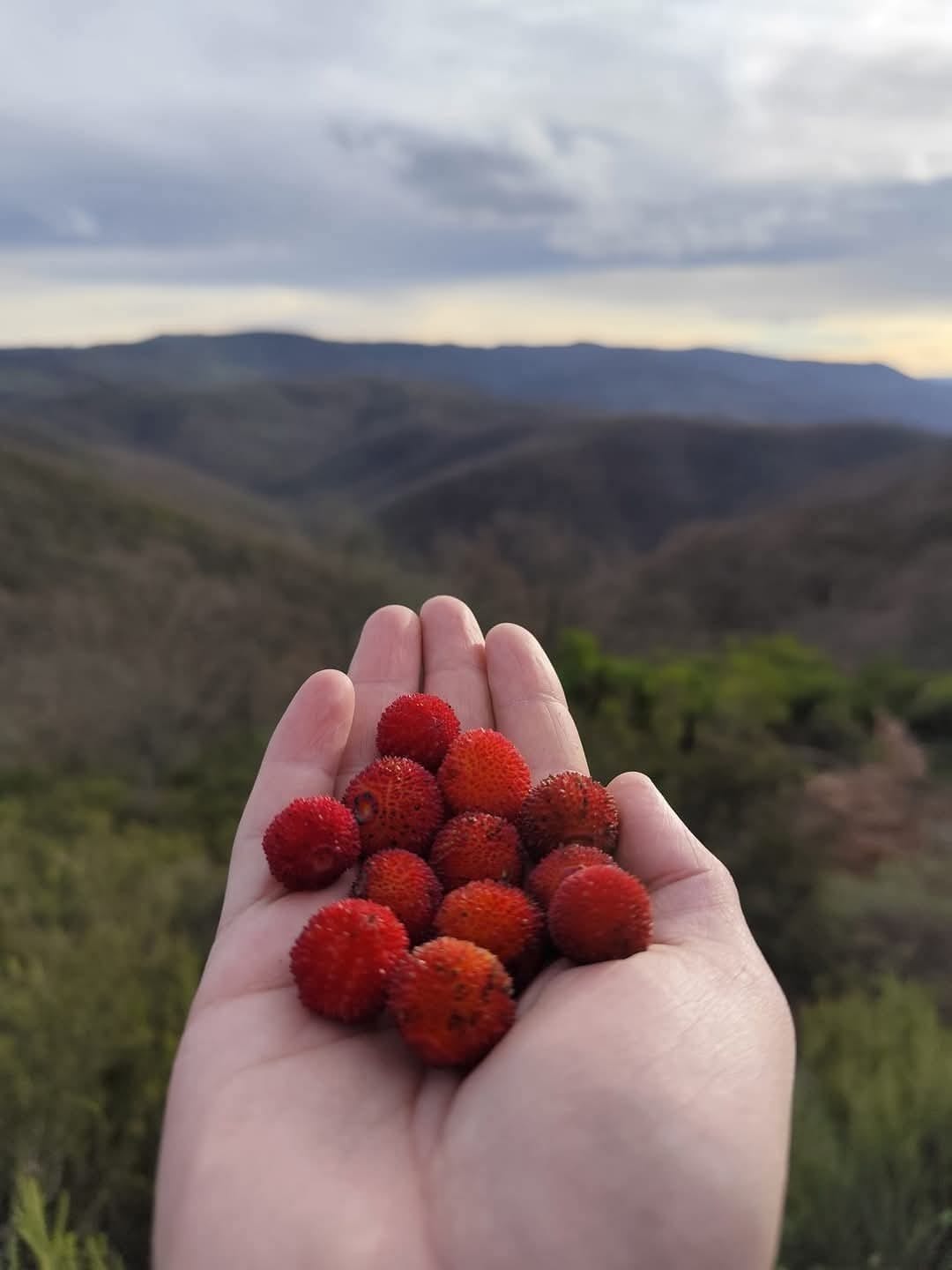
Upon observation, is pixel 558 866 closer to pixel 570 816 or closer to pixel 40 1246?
pixel 570 816

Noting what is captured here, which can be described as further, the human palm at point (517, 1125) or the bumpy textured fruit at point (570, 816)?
the bumpy textured fruit at point (570, 816)

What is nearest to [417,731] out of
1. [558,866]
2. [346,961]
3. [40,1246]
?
[558,866]

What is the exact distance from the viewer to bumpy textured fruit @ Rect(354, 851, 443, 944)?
227 cm

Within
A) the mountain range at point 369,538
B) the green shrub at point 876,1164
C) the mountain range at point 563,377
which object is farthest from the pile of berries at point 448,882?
the mountain range at point 563,377

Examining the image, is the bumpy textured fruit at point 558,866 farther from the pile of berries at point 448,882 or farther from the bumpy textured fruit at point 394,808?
the bumpy textured fruit at point 394,808

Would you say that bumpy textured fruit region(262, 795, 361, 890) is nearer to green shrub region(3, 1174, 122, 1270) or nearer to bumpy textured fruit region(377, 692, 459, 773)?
bumpy textured fruit region(377, 692, 459, 773)

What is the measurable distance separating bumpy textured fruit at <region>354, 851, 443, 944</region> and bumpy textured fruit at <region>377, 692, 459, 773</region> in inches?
19.0

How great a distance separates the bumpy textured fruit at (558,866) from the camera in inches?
88.6

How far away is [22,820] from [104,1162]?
565 centimetres

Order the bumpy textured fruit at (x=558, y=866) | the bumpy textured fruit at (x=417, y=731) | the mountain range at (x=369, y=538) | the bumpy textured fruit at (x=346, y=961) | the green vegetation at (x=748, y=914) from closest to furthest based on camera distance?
the bumpy textured fruit at (x=346, y=961) < the bumpy textured fruit at (x=558, y=866) < the bumpy textured fruit at (x=417, y=731) < the green vegetation at (x=748, y=914) < the mountain range at (x=369, y=538)

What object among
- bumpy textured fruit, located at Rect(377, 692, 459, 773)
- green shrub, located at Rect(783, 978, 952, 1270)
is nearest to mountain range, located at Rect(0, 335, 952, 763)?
green shrub, located at Rect(783, 978, 952, 1270)

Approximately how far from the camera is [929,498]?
23.5 metres

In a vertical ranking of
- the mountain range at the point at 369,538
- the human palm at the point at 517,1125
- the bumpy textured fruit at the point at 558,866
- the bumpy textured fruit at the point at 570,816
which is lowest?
the mountain range at the point at 369,538

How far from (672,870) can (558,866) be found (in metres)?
0.25
